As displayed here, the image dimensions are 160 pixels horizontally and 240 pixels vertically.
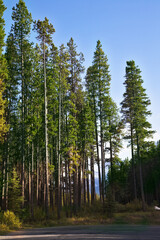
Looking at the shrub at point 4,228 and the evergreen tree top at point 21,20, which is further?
the evergreen tree top at point 21,20

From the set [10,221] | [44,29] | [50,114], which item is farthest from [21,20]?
[10,221]

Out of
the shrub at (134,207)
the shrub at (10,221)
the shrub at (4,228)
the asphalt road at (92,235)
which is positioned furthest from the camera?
the shrub at (134,207)

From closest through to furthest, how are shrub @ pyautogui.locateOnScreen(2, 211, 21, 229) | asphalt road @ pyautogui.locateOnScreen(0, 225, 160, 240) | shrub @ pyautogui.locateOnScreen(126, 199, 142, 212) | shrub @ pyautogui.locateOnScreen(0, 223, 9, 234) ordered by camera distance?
asphalt road @ pyautogui.locateOnScreen(0, 225, 160, 240)
shrub @ pyautogui.locateOnScreen(0, 223, 9, 234)
shrub @ pyautogui.locateOnScreen(2, 211, 21, 229)
shrub @ pyautogui.locateOnScreen(126, 199, 142, 212)

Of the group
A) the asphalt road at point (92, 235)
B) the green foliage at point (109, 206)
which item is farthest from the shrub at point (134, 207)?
the asphalt road at point (92, 235)

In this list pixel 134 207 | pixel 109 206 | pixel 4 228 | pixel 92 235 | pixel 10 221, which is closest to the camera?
pixel 92 235

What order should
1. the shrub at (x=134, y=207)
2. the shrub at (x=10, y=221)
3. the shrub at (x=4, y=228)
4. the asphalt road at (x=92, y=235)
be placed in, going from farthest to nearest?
the shrub at (x=134, y=207), the shrub at (x=10, y=221), the shrub at (x=4, y=228), the asphalt road at (x=92, y=235)

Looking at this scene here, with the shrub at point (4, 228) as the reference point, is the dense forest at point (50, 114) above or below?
Result: above

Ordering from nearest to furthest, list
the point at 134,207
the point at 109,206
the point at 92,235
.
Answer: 1. the point at 92,235
2. the point at 109,206
3. the point at 134,207

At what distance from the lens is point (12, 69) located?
23.1 meters

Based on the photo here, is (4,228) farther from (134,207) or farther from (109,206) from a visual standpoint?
(134,207)

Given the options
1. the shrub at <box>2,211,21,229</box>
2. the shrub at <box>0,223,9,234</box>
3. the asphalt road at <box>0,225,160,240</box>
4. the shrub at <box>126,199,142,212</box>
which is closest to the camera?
the asphalt road at <box>0,225,160,240</box>

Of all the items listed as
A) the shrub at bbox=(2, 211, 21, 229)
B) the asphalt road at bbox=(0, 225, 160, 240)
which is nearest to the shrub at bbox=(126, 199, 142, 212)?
the shrub at bbox=(2, 211, 21, 229)

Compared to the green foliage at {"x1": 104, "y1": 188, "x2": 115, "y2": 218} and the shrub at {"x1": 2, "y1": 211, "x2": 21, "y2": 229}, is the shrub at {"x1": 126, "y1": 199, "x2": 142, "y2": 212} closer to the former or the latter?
the green foliage at {"x1": 104, "y1": 188, "x2": 115, "y2": 218}

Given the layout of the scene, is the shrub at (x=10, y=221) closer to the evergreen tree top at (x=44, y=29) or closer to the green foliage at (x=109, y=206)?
the green foliage at (x=109, y=206)
